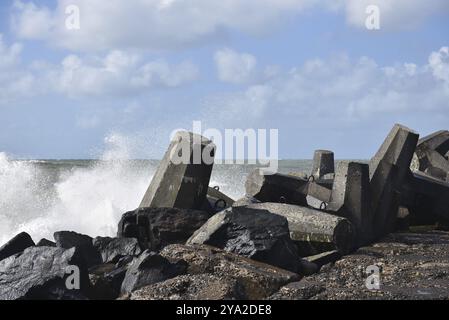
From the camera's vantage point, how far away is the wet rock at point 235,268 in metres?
4.26

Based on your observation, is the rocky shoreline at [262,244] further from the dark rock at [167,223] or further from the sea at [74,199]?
the sea at [74,199]

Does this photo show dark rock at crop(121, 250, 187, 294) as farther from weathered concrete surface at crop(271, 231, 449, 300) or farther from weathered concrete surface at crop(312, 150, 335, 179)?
weathered concrete surface at crop(312, 150, 335, 179)

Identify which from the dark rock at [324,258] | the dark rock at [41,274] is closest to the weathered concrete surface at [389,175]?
the dark rock at [324,258]

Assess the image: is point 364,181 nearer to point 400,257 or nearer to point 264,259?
point 400,257

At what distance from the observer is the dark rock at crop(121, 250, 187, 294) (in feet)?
14.1

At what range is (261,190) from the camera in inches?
289

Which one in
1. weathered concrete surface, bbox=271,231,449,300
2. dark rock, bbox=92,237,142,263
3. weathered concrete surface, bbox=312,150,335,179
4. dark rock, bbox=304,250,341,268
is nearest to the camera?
weathered concrete surface, bbox=271,231,449,300

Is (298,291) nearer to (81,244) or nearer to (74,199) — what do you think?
(81,244)

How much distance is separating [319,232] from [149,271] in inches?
76.4

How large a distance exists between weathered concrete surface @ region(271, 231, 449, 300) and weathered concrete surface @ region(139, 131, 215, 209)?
172 cm

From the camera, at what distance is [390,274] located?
16.1 feet

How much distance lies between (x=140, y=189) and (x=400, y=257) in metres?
7.81

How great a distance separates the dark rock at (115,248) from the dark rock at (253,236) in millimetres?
602

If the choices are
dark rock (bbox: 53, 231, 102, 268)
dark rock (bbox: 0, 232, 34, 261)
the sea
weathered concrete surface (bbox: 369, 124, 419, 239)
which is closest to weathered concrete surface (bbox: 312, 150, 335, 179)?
weathered concrete surface (bbox: 369, 124, 419, 239)
